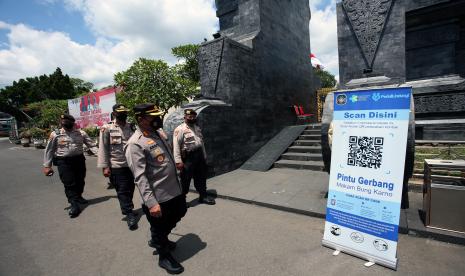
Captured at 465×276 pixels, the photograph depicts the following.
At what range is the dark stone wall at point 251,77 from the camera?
7496 millimetres

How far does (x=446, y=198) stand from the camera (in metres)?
3.15

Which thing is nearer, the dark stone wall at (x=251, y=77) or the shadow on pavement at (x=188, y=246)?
the shadow on pavement at (x=188, y=246)

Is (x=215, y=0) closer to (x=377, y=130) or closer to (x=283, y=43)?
(x=283, y=43)

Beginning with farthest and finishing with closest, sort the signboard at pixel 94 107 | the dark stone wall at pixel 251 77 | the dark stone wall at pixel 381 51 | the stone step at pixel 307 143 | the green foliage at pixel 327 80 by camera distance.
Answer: the green foliage at pixel 327 80 < the signboard at pixel 94 107 < the stone step at pixel 307 143 < the dark stone wall at pixel 251 77 < the dark stone wall at pixel 381 51

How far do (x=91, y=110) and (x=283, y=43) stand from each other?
13.7m

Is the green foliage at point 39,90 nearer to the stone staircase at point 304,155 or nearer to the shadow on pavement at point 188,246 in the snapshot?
the stone staircase at point 304,155

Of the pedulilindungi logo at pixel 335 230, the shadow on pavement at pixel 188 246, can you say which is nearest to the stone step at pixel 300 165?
the pedulilindungi logo at pixel 335 230

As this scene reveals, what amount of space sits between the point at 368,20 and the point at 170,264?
823cm

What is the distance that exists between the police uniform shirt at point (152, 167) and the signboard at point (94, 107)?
13223mm

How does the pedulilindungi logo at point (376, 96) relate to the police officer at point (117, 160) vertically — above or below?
above

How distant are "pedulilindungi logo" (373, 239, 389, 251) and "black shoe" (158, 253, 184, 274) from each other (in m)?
2.23

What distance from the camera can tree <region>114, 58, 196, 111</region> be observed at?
14.1 metres

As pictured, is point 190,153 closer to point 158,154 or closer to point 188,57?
point 158,154

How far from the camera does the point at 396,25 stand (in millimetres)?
7008
